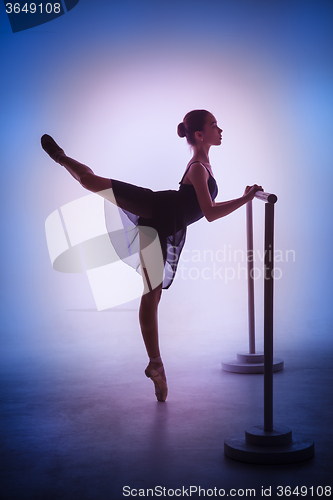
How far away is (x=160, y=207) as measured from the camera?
7.91ft

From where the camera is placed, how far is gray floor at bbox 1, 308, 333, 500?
1540mm

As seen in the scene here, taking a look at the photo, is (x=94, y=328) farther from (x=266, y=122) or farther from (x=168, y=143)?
(x=266, y=122)

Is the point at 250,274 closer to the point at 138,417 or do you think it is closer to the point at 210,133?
the point at 210,133

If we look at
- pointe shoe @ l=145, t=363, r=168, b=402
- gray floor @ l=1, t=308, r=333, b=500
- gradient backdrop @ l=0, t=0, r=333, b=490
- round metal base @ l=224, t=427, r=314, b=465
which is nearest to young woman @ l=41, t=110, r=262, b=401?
pointe shoe @ l=145, t=363, r=168, b=402

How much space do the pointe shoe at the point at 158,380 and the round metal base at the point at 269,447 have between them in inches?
26.4

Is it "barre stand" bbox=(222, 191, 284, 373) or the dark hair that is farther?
"barre stand" bbox=(222, 191, 284, 373)

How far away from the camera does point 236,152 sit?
4277 mm

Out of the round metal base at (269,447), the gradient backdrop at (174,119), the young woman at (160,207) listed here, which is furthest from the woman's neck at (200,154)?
the gradient backdrop at (174,119)

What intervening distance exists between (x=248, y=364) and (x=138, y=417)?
1.01 m

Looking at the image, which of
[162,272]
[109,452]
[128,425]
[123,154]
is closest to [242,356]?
[162,272]

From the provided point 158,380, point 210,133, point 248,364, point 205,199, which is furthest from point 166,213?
point 248,364

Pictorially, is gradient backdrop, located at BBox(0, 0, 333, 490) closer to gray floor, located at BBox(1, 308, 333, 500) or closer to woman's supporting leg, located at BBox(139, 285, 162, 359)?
gray floor, located at BBox(1, 308, 333, 500)

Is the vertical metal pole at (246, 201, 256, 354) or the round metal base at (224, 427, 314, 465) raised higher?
the vertical metal pole at (246, 201, 256, 354)

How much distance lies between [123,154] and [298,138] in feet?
4.48
